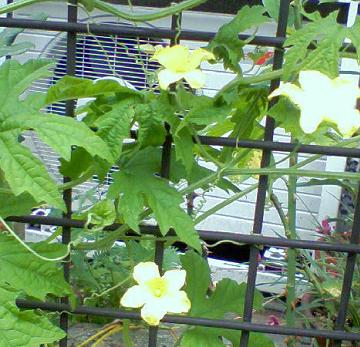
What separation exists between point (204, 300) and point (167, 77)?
449mm

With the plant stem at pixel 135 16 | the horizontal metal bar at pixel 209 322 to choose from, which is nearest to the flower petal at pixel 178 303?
the horizontal metal bar at pixel 209 322

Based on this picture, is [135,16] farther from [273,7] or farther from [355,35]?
[355,35]

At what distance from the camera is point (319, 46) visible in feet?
3.64

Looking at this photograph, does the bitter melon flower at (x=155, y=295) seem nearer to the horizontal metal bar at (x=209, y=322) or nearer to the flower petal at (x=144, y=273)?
the flower petal at (x=144, y=273)

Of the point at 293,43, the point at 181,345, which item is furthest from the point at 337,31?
the point at 181,345

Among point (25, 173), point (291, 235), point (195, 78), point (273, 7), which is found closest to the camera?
point (25, 173)

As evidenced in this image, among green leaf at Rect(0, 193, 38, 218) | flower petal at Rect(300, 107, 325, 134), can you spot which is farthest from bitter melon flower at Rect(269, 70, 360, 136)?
→ green leaf at Rect(0, 193, 38, 218)

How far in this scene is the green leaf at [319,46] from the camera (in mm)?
1097

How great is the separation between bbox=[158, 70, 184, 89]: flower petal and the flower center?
32 centimetres

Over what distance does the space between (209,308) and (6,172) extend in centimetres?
50

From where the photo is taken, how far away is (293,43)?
1.11 meters

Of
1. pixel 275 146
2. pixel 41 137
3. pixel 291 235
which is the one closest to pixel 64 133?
pixel 41 137

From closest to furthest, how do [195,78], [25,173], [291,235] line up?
[25,173] → [195,78] → [291,235]

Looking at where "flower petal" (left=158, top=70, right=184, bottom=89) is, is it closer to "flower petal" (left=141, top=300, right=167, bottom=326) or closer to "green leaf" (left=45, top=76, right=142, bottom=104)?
"green leaf" (left=45, top=76, right=142, bottom=104)
